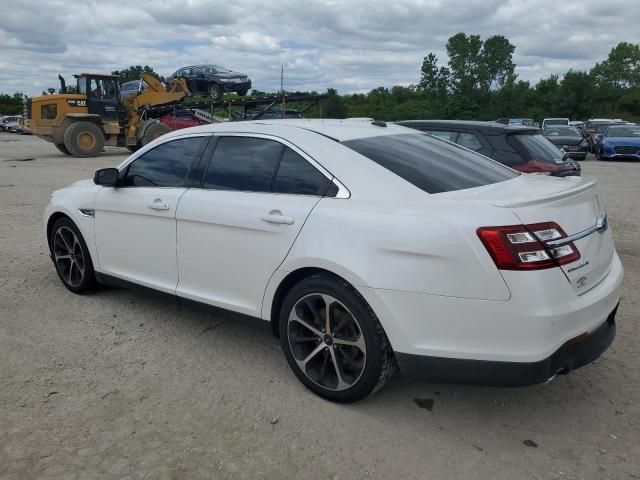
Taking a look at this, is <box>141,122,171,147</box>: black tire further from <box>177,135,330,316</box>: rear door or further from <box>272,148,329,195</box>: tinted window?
<box>272,148,329,195</box>: tinted window

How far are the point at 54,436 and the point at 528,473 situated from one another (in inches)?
91.0

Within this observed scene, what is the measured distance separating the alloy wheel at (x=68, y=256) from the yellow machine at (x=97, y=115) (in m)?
16.9

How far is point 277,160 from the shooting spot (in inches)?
139

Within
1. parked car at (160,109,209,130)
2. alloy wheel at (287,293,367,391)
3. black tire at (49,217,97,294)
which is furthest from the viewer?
parked car at (160,109,209,130)

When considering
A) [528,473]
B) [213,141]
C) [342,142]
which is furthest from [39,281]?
[528,473]

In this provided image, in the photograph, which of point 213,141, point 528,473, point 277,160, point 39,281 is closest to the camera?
point 528,473

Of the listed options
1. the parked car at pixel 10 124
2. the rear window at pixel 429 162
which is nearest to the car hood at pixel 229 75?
the rear window at pixel 429 162

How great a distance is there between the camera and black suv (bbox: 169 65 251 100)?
25.8m

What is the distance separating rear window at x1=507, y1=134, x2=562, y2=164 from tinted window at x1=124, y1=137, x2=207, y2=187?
4916 millimetres

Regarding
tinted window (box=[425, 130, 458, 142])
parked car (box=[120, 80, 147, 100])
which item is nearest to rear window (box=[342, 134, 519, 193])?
tinted window (box=[425, 130, 458, 142])

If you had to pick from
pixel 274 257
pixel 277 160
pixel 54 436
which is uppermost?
pixel 277 160

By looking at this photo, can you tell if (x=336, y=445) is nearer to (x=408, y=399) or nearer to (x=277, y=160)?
(x=408, y=399)

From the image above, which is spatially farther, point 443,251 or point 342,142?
point 342,142

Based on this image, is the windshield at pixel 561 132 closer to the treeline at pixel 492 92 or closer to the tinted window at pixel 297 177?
the tinted window at pixel 297 177
